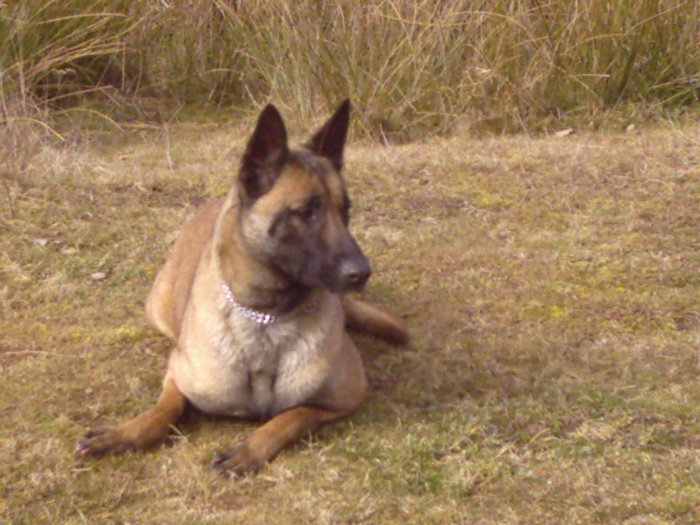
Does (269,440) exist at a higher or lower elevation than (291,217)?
lower

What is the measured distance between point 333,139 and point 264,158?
35cm

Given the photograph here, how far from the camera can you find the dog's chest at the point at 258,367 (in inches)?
141

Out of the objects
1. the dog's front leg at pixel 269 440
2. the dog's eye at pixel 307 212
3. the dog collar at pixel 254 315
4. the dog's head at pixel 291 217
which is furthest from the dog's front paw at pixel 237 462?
the dog's eye at pixel 307 212

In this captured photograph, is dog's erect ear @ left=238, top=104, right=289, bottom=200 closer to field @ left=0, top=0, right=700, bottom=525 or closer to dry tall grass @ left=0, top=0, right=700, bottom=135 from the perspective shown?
field @ left=0, top=0, right=700, bottom=525

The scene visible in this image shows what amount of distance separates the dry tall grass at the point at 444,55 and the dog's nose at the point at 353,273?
390cm

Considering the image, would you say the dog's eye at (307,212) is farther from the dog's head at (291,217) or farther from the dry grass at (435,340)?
the dry grass at (435,340)

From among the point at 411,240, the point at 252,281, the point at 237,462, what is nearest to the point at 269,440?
the point at 237,462

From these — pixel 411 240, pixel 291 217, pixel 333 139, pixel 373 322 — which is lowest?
pixel 411 240

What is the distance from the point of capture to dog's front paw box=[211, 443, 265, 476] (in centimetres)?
338

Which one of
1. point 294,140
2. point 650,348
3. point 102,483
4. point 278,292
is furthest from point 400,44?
point 102,483

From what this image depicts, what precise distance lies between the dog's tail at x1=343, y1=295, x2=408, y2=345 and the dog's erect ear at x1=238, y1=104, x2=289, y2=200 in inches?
44.4

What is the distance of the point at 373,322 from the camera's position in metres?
4.47

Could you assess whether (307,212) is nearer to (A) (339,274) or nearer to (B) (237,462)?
(A) (339,274)

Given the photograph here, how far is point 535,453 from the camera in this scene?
3580 mm
